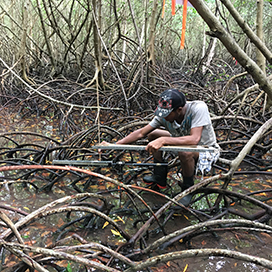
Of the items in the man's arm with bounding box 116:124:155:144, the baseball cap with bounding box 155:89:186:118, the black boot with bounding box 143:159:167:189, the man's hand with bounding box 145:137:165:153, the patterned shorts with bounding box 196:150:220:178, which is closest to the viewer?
the man's hand with bounding box 145:137:165:153

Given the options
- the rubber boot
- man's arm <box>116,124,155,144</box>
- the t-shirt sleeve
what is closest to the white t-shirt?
the t-shirt sleeve

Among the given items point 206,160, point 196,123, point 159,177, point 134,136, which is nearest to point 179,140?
point 196,123

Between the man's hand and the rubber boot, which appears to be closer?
the man's hand

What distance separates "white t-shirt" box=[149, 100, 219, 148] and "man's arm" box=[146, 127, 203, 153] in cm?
6

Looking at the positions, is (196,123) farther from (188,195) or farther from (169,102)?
(188,195)

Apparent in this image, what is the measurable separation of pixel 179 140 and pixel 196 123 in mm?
224

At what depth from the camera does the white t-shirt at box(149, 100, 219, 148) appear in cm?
204

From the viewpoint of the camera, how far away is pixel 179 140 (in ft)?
6.36

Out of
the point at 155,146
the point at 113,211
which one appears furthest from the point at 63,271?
the point at 155,146

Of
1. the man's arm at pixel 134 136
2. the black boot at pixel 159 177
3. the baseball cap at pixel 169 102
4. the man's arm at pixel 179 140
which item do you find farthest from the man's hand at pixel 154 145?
the black boot at pixel 159 177

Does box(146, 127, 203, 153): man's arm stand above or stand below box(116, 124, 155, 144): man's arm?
below

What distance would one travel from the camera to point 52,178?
8.52 ft

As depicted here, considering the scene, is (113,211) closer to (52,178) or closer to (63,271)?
(63,271)

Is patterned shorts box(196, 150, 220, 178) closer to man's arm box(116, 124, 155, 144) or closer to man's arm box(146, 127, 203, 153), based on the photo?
man's arm box(146, 127, 203, 153)
